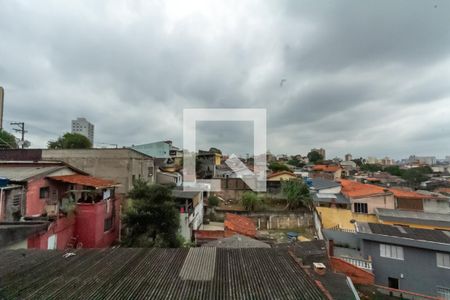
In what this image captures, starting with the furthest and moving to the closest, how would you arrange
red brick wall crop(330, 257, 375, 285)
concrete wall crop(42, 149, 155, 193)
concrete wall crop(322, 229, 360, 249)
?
concrete wall crop(42, 149, 155, 193) → concrete wall crop(322, 229, 360, 249) → red brick wall crop(330, 257, 375, 285)

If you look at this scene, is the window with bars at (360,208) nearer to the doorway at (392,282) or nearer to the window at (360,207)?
the window at (360,207)

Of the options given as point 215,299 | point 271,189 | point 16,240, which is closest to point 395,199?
point 271,189

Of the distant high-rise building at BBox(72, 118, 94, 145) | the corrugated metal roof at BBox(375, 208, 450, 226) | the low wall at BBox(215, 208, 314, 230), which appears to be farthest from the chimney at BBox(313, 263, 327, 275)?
the distant high-rise building at BBox(72, 118, 94, 145)

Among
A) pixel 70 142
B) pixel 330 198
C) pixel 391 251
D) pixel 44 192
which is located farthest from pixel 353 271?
pixel 70 142

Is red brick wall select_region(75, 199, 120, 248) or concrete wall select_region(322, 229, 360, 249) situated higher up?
red brick wall select_region(75, 199, 120, 248)

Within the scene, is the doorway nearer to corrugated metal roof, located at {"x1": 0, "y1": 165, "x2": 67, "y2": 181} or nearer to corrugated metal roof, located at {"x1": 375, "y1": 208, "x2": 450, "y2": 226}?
corrugated metal roof, located at {"x1": 375, "y1": 208, "x2": 450, "y2": 226}

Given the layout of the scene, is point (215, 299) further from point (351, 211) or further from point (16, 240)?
point (351, 211)

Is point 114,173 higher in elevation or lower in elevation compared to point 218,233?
higher
